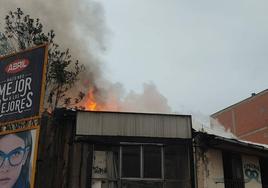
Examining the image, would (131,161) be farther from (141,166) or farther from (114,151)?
(114,151)

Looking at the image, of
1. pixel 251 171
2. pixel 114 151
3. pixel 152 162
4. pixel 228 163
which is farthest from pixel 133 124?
pixel 251 171

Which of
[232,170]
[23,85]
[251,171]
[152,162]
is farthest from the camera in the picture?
[251,171]

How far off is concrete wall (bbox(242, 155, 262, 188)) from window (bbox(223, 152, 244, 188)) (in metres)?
0.22

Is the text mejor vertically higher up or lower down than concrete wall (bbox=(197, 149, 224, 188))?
higher up

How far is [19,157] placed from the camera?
11.9 meters

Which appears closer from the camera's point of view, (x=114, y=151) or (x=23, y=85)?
(x=23, y=85)

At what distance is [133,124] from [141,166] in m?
1.35

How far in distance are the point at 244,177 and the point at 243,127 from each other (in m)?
20.8

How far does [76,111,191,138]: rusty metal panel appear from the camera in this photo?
579 inches

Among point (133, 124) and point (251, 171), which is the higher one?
point (133, 124)

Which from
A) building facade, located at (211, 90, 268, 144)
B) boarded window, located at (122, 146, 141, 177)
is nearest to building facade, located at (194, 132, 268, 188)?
boarded window, located at (122, 146, 141, 177)

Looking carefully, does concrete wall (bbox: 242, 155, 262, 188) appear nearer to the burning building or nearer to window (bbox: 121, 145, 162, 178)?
the burning building

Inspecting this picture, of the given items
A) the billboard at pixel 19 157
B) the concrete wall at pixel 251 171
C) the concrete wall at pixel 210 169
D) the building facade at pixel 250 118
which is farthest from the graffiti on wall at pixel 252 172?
the building facade at pixel 250 118

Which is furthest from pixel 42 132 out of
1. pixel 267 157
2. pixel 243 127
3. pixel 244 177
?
pixel 243 127
